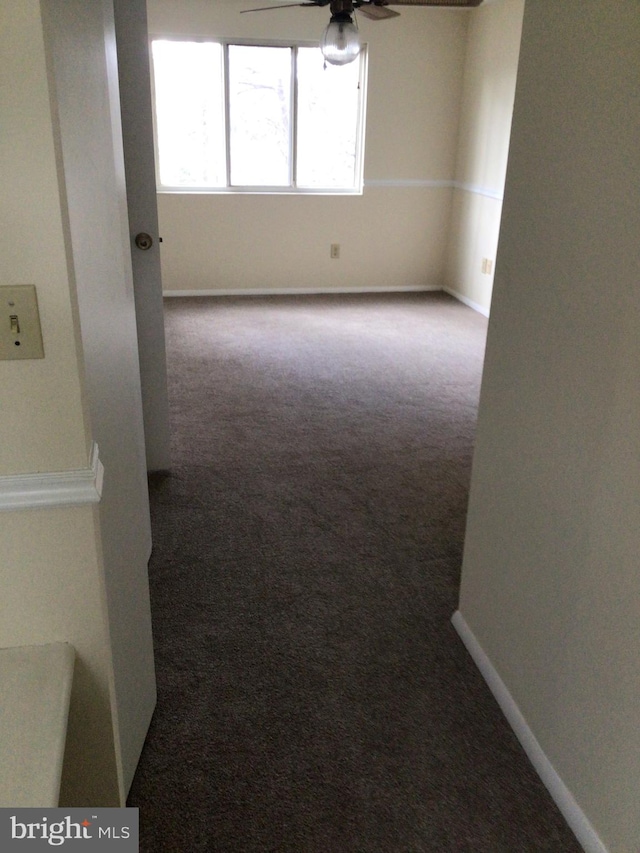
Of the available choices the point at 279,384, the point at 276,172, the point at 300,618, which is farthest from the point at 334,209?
the point at 300,618

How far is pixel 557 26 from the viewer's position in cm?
153

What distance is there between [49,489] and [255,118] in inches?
210

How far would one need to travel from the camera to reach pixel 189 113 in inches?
224

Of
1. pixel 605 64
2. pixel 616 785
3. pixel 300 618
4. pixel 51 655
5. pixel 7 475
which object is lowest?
pixel 300 618

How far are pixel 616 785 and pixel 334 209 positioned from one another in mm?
5373

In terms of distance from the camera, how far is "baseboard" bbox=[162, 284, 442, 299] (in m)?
6.16

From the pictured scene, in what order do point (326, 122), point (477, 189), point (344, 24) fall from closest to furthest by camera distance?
point (344, 24) → point (477, 189) → point (326, 122)

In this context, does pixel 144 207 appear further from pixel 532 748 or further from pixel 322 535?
pixel 532 748

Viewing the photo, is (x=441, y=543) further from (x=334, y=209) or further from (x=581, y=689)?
(x=334, y=209)

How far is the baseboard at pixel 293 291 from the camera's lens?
6.16 meters

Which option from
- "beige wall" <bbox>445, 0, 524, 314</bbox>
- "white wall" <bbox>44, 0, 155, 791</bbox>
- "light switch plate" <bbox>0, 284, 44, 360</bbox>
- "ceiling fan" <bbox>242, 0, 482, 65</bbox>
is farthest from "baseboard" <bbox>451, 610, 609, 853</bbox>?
"beige wall" <bbox>445, 0, 524, 314</bbox>

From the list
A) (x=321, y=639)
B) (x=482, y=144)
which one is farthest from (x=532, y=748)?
(x=482, y=144)

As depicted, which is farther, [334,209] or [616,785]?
[334,209]

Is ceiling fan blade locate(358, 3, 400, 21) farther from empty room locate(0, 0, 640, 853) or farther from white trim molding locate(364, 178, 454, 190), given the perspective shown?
white trim molding locate(364, 178, 454, 190)
